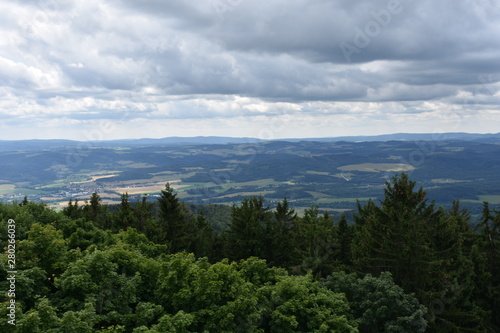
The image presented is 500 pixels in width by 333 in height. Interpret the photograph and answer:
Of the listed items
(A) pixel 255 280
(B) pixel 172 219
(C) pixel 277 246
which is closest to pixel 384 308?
(A) pixel 255 280

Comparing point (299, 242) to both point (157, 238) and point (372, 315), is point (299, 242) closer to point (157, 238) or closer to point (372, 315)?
point (157, 238)

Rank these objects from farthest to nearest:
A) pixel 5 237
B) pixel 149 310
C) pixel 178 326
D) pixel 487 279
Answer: pixel 487 279 → pixel 5 237 → pixel 149 310 → pixel 178 326

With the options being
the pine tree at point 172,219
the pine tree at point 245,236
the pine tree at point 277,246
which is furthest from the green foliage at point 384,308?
the pine tree at point 172,219

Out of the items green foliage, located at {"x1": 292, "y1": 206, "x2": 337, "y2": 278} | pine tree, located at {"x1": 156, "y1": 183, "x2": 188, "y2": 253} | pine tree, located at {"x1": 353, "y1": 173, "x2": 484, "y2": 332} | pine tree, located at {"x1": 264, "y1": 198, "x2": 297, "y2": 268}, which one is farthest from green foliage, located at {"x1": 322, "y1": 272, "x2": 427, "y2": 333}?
pine tree, located at {"x1": 156, "y1": 183, "x2": 188, "y2": 253}

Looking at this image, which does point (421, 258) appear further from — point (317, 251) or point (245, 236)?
point (245, 236)

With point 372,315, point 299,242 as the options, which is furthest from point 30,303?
point 299,242

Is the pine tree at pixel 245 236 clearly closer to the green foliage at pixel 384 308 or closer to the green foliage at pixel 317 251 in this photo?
the green foliage at pixel 317 251

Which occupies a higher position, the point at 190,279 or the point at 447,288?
the point at 190,279

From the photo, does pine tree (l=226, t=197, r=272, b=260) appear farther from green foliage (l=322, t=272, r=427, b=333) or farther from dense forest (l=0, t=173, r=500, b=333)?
green foliage (l=322, t=272, r=427, b=333)

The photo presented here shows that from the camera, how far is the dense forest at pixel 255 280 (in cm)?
1647

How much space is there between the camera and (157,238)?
128 feet

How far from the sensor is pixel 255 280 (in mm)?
23453

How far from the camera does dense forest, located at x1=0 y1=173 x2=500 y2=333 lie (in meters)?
16.5

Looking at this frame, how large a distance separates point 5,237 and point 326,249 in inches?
1024
